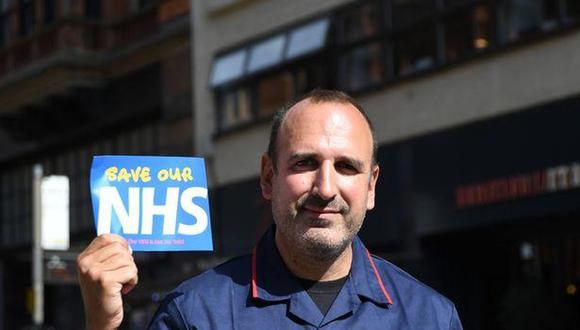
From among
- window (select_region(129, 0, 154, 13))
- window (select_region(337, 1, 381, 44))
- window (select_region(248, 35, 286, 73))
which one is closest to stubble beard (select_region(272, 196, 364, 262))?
window (select_region(337, 1, 381, 44))

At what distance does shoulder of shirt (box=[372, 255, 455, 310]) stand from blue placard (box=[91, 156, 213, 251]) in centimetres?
53

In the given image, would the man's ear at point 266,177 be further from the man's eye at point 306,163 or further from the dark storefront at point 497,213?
the dark storefront at point 497,213

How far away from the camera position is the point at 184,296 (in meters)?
3.75

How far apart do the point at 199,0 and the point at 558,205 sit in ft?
32.7

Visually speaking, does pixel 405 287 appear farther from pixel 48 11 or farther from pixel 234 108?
pixel 48 11

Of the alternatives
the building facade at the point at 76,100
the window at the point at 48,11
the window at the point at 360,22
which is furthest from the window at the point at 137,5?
the window at the point at 360,22

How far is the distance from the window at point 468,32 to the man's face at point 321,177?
590 inches

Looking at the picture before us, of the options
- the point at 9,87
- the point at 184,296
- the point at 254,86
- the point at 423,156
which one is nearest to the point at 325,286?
the point at 184,296

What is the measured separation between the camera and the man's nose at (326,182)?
12.2ft

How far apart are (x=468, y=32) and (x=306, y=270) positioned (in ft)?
51.0

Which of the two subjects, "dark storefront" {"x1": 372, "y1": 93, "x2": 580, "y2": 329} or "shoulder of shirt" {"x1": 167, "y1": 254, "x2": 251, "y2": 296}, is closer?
"shoulder of shirt" {"x1": 167, "y1": 254, "x2": 251, "y2": 296}

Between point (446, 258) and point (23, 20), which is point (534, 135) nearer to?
point (446, 258)

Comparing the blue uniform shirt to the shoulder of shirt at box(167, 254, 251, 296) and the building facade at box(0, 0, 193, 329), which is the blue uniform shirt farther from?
the building facade at box(0, 0, 193, 329)

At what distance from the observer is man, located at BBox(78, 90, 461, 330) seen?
144 inches
